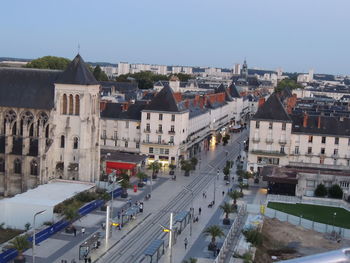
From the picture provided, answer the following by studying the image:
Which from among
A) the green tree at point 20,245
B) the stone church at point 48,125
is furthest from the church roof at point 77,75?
the green tree at point 20,245

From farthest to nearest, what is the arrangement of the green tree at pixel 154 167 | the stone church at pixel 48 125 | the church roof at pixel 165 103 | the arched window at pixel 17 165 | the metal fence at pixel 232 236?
the church roof at pixel 165 103 → the green tree at pixel 154 167 → the arched window at pixel 17 165 → the stone church at pixel 48 125 → the metal fence at pixel 232 236

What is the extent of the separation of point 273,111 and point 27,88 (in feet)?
124

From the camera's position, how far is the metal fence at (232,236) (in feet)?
138

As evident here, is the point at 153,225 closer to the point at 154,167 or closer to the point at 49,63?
the point at 154,167

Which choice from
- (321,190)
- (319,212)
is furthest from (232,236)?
(321,190)

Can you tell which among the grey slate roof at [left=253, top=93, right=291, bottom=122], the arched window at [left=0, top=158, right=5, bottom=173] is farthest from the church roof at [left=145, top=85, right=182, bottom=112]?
the arched window at [left=0, top=158, right=5, bottom=173]

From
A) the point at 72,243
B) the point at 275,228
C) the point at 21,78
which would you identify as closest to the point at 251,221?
the point at 275,228

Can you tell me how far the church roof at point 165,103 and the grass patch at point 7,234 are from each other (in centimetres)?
4048

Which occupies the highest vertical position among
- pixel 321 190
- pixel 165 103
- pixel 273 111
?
pixel 165 103

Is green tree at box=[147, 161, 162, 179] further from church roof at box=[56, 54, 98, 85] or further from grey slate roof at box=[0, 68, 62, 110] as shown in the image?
grey slate roof at box=[0, 68, 62, 110]

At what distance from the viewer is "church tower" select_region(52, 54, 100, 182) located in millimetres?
64750

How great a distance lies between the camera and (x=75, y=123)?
65562mm

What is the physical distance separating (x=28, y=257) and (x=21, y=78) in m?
33.0

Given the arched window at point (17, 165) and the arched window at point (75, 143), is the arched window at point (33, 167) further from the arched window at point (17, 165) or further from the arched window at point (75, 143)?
the arched window at point (75, 143)
